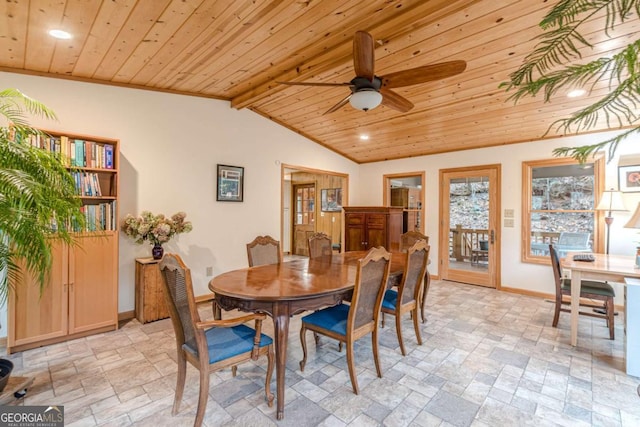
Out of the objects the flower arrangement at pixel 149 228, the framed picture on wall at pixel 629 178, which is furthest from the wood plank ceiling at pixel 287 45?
the flower arrangement at pixel 149 228

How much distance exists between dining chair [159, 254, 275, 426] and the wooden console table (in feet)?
5.87

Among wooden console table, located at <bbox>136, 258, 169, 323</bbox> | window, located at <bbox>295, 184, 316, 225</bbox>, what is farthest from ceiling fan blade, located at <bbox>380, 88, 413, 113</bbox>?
window, located at <bbox>295, 184, 316, 225</bbox>

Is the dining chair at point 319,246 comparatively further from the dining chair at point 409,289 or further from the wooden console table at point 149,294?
the wooden console table at point 149,294

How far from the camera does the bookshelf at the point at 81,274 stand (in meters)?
2.84

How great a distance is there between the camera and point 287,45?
2.89 m

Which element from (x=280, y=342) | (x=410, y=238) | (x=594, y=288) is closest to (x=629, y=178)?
(x=594, y=288)

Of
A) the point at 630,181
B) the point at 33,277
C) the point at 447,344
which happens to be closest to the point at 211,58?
the point at 33,277

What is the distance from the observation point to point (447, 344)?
306 cm

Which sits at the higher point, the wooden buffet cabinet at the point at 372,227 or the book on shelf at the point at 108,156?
the book on shelf at the point at 108,156

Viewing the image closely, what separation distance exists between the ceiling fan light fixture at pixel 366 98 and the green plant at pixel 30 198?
2.16 meters

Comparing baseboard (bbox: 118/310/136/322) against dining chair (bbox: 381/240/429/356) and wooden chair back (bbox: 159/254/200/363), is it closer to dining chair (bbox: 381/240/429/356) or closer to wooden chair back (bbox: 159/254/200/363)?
wooden chair back (bbox: 159/254/200/363)

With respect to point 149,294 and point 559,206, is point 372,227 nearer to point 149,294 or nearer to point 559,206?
point 559,206

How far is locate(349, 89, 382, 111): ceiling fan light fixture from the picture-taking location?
92.4 inches

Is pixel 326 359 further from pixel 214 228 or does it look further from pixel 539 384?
pixel 214 228
